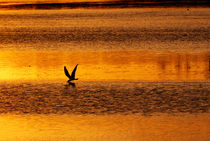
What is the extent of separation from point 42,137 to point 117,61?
15.6 metres

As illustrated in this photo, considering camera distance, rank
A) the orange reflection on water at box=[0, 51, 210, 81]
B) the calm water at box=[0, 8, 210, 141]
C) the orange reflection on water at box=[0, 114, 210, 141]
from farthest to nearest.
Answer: the orange reflection on water at box=[0, 51, 210, 81] < the calm water at box=[0, 8, 210, 141] < the orange reflection on water at box=[0, 114, 210, 141]

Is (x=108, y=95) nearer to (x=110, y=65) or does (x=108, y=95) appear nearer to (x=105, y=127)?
(x=105, y=127)

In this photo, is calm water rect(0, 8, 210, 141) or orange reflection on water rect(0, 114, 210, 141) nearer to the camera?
orange reflection on water rect(0, 114, 210, 141)

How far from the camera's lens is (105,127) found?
16016 millimetres

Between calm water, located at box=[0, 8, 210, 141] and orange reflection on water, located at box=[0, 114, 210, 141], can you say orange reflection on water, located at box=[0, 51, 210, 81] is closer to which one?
calm water, located at box=[0, 8, 210, 141]

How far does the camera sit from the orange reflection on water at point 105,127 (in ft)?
49.0

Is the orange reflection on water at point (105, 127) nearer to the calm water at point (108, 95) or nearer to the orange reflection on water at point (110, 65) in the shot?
the calm water at point (108, 95)

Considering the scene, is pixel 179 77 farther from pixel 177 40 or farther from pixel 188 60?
pixel 177 40

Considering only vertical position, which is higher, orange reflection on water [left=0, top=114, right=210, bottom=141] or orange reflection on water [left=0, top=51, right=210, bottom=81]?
orange reflection on water [left=0, top=51, right=210, bottom=81]

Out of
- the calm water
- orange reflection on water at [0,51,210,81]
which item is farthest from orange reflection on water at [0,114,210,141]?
orange reflection on water at [0,51,210,81]

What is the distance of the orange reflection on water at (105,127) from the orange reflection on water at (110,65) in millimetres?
7210

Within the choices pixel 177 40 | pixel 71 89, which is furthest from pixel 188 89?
pixel 177 40

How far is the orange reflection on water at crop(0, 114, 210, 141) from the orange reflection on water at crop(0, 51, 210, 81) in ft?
23.7

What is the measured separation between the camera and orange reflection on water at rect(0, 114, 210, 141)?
1495cm
